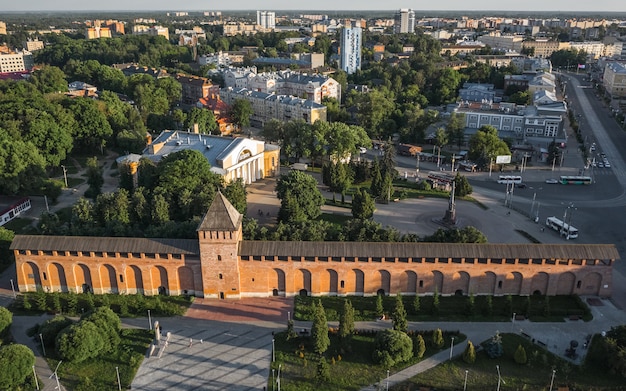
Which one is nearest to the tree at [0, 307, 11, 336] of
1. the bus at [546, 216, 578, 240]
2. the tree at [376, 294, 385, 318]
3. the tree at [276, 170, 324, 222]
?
the tree at [376, 294, 385, 318]

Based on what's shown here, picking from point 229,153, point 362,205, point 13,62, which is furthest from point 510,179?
point 13,62

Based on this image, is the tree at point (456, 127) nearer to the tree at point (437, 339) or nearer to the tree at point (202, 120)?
the tree at point (202, 120)

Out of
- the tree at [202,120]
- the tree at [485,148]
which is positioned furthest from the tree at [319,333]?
the tree at [202,120]

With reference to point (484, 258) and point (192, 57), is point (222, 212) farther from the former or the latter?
point (192, 57)

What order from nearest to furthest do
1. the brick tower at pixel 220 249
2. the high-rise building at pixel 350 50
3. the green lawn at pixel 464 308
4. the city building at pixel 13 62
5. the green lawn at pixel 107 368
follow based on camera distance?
the green lawn at pixel 107 368 → the green lawn at pixel 464 308 → the brick tower at pixel 220 249 → the city building at pixel 13 62 → the high-rise building at pixel 350 50

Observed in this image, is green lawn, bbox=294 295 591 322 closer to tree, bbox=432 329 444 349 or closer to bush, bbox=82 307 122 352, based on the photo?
tree, bbox=432 329 444 349

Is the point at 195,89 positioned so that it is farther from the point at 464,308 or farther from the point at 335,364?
the point at 335,364
